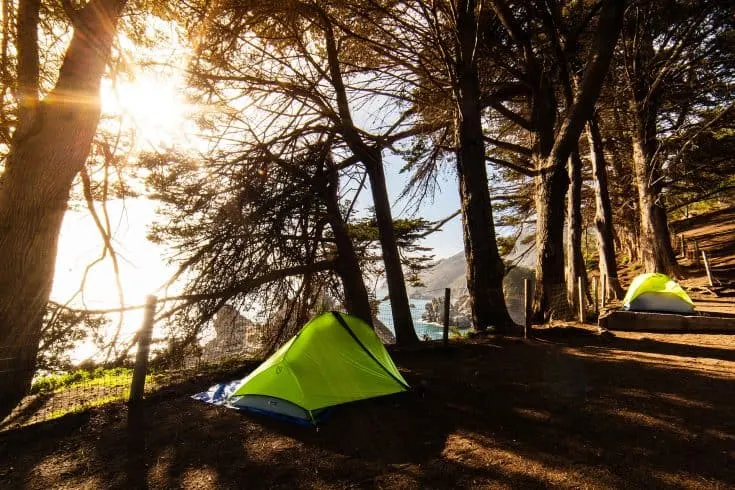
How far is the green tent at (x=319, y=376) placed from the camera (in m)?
4.30

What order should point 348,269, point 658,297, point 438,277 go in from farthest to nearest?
1. point 438,277
2. point 658,297
3. point 348,269

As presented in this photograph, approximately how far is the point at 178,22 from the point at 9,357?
17.6 ft

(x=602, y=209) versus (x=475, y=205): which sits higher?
(x=602, y=209)

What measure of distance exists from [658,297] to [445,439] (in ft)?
25.3

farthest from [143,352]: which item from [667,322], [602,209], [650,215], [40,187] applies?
[650,215]

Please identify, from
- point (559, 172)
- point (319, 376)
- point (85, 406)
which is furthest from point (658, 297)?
point (85, 406)

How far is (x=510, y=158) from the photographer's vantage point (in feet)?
48.1

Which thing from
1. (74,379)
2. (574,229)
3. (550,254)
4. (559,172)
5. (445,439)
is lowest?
(445,439)

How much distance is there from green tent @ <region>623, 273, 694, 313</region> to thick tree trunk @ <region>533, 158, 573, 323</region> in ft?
5.13

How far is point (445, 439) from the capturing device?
363 centimetres

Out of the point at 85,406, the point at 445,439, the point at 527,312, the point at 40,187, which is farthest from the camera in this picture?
the point at 527,312

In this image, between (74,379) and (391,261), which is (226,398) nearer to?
(391,261)

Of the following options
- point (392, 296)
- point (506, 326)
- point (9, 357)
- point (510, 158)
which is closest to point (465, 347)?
point (506, 326)

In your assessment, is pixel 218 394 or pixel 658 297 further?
pixel 658 297
